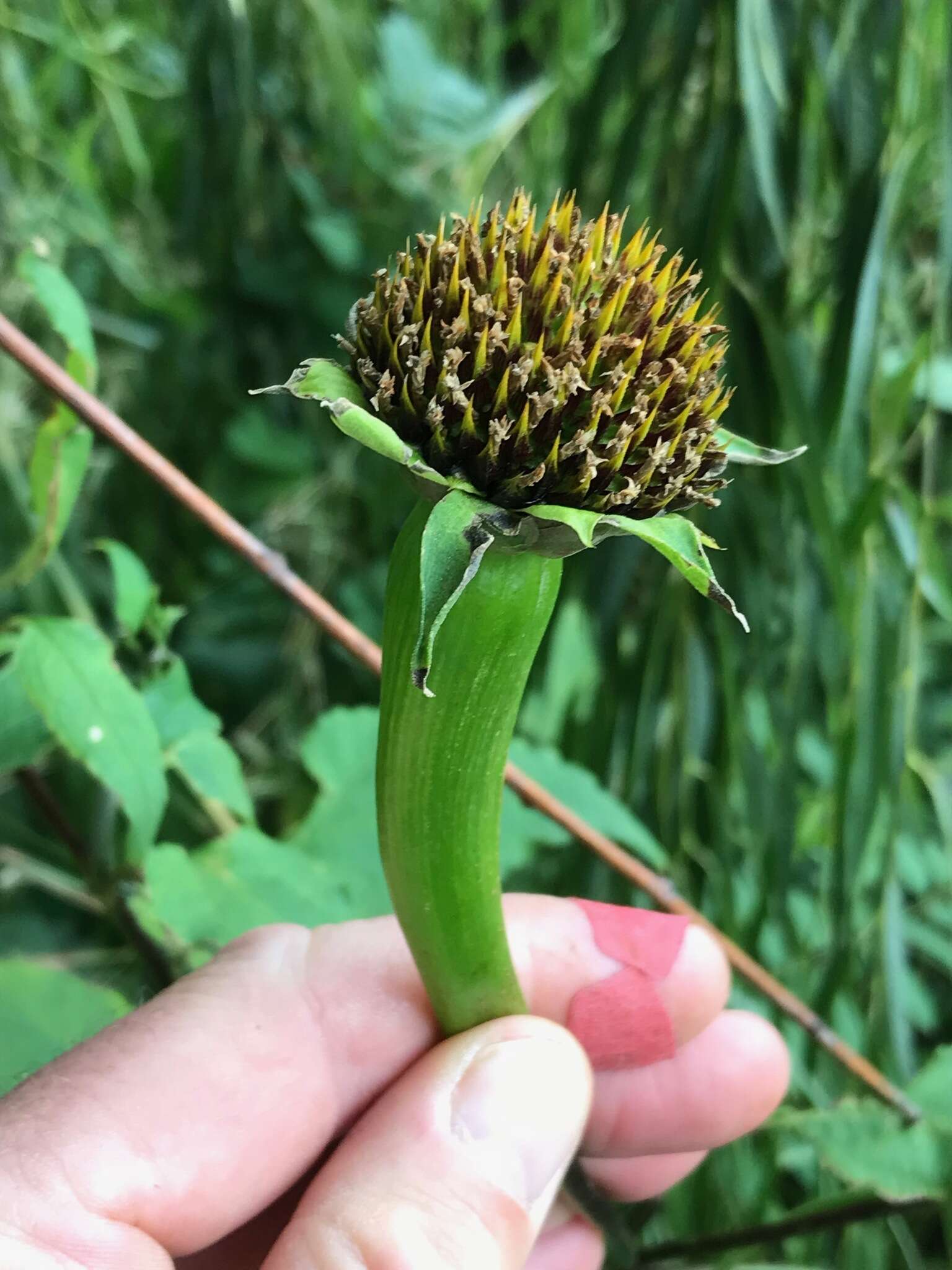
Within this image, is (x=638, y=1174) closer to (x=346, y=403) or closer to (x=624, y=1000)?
(x=624, y=1000)

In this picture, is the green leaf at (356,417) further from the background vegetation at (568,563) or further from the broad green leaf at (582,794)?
the broad green leaf at (582,794)

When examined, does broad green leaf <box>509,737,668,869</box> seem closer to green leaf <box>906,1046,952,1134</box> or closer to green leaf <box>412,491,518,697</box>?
green leaf <box>906,1046,952,1134</box>

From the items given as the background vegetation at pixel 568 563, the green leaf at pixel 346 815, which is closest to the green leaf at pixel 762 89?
the background vegetation at pixel 568 563

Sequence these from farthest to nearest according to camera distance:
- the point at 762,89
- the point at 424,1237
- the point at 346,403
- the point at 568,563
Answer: the point at 568,563
the point at 762,89
the point at 424,1237
the point at 346,403

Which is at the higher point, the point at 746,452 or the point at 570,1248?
the point at 746,452

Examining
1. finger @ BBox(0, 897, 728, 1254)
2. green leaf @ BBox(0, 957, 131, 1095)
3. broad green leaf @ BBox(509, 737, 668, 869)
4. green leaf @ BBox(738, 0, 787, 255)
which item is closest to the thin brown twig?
finger @ BBox(0, 897, 728, 1254)

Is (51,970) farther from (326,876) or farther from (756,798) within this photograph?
(756,798)

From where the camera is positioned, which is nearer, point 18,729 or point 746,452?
point 746,452

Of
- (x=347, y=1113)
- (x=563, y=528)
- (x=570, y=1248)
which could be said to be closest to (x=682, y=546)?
(x=563, y=528)

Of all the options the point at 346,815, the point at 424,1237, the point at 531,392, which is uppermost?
the point at 531,392
